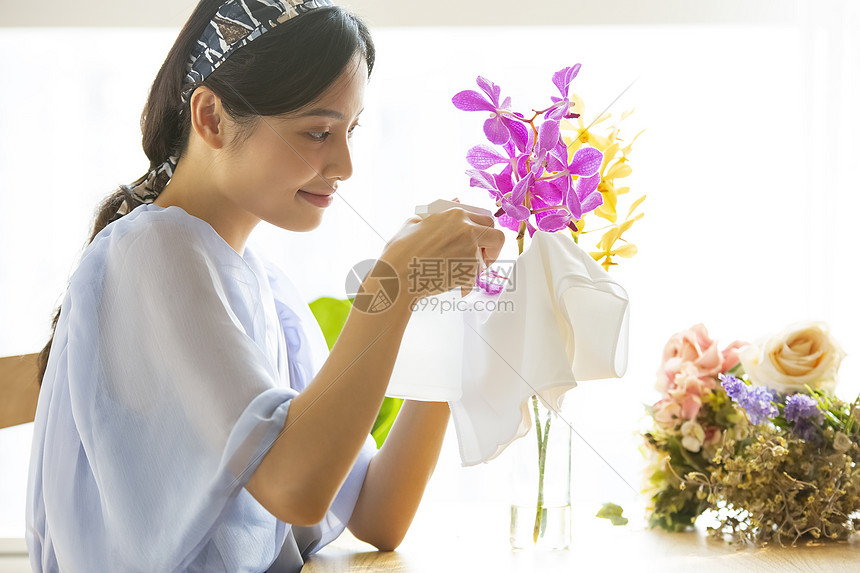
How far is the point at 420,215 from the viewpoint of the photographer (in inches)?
28.6

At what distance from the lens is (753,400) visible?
2.69 feet

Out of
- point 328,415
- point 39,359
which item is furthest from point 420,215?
point 39,359

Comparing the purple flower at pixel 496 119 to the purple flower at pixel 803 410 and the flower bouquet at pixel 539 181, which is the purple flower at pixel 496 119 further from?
the purple flower at pixel 803 410

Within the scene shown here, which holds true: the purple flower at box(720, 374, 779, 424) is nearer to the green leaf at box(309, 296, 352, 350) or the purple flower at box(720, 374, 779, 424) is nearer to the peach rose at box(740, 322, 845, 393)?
the peach rose at box(740, 322, 845, 393)

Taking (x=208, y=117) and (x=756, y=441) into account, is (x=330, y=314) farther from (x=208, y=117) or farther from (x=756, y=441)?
(x=756, y=441)

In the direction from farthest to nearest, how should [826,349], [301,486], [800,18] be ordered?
[800,18] < [826,349] < [301,486]

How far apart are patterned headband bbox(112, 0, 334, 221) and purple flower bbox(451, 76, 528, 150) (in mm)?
182

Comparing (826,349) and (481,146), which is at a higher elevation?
(481,146)

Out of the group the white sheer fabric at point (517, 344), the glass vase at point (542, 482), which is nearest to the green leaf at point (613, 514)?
the glass vase at point (542, 482)

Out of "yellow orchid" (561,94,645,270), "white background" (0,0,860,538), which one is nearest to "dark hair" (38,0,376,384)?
"yellow orchid" (561,94,645,270)

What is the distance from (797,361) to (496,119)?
46 cm

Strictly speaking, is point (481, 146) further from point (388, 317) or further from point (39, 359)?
point (39, 359)

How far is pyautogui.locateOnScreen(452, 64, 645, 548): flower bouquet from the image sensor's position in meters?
0.71

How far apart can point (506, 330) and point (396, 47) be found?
34.2 inches
